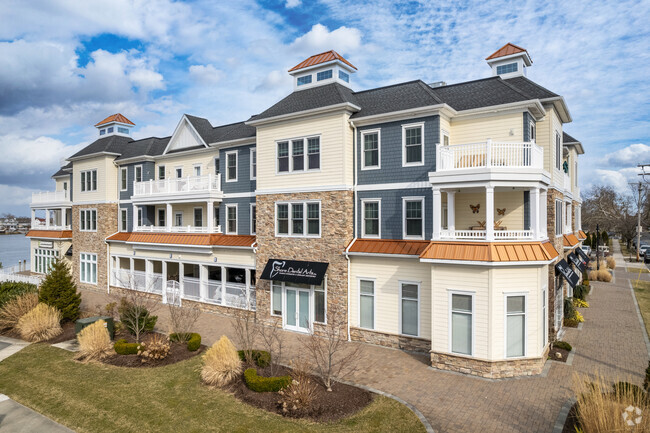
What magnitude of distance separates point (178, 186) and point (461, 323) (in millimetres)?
19997

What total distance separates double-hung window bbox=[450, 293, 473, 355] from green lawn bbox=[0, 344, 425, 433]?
3953mm

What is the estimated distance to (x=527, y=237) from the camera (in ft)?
47.4

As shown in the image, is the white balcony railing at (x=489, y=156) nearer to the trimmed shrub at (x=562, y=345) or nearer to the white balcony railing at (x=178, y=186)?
the trimmed shrub at (x=562, y=345)

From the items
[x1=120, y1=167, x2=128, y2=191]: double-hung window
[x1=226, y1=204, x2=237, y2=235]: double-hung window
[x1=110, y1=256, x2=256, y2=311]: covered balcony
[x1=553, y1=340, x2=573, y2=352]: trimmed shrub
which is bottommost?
[x1=553, y1=340, x2=573, y2=352]: trimmed shrub

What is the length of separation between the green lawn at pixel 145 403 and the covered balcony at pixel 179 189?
38.9 feet

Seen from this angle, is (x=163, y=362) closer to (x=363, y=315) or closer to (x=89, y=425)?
(x=89, y=425)

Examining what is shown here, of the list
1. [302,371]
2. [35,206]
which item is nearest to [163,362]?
[302,371]

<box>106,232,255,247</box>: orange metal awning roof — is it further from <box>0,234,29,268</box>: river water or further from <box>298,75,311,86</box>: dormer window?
<box>0,234,29,268</box>: river water

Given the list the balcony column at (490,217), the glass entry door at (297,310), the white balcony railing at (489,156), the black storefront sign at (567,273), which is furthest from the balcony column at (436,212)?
the glass entry door at (297,310)

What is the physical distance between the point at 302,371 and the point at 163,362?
6.38m

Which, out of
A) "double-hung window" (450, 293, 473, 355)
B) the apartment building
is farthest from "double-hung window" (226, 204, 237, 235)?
"double-hung window" (450, 293, 473, 355)

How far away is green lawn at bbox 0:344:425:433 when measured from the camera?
10633 mm

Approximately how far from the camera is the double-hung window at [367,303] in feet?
58.5

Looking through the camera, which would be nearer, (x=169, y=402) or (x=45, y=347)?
(x=169, y=402)
